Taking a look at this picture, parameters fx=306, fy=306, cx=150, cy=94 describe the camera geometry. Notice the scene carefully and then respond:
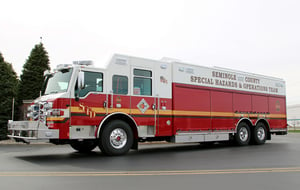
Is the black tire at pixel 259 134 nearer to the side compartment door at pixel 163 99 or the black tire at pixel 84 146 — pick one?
the side compartment door at pixel 163 99

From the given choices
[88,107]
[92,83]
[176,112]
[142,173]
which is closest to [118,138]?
[88,107]

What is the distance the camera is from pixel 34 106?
946cm

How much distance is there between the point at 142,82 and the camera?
10.9m

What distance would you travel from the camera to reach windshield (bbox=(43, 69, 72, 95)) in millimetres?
9545

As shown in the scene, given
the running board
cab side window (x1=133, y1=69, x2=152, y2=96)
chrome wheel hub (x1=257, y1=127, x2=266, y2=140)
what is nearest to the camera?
cab side window (x1=133, y1=69, x2=152, y2=96)

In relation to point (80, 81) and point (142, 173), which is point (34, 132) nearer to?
point (80, 81)

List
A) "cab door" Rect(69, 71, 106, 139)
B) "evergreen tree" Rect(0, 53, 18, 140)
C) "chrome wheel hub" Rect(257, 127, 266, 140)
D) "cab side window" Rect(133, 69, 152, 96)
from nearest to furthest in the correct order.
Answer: "cab door" Rect(69, 71, 106, 139)
"cab side window" Rect(133, 69, 152, 96)
"chrome wheel hub" Rect(257, 127, 266, 140)
"evergreen tree" Rect(0, 53, 18, 140)

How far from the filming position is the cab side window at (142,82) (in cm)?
1066

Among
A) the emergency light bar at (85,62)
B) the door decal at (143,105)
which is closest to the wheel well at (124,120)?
the door decal at (143,105)

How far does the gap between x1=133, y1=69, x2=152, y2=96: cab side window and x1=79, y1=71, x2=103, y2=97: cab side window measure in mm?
1329

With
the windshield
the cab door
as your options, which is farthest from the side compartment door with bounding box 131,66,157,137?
the windshield

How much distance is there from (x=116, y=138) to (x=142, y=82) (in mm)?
2295

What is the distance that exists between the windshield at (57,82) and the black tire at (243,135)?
8079 mm

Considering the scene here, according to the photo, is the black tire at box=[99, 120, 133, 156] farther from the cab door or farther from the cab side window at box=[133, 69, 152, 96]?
the cab side window at box=[133, 69, 152, 96]
